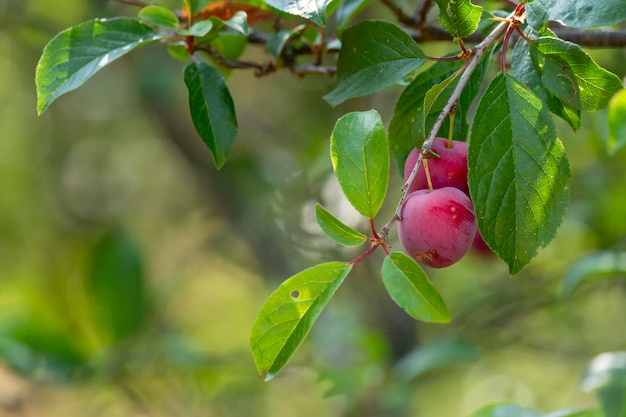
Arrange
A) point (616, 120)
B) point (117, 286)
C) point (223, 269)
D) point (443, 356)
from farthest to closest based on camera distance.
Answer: point (223, 269)
point (117, 286)
point (443, 356)
point (616, 120)

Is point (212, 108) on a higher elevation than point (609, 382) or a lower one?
higher

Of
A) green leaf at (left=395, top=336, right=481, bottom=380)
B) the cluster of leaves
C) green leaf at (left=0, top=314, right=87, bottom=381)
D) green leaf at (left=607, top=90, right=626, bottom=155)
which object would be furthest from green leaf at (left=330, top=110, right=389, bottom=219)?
green leaf at (left=0, top=314, right=87, bottom=381)

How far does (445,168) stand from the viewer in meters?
0.69

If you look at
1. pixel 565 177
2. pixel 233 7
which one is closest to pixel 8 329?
pixel 233 7

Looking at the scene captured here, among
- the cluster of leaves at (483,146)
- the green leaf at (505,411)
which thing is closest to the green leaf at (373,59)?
the cluster of leaves at (483,146)

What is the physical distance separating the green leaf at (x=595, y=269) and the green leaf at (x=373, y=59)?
2.13 feet

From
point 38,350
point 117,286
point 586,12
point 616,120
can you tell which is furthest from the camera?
point 117,286

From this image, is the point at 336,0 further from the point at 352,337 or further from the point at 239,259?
A: the point at 239,259

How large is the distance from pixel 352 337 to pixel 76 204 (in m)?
1.81

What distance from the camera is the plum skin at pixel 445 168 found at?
689 mm

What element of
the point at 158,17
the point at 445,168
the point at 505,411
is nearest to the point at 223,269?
the point at 505,411

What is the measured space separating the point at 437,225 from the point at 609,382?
19.2 inches

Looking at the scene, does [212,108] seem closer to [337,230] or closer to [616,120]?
[337,230]

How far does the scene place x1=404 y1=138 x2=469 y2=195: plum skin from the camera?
0.69 m
